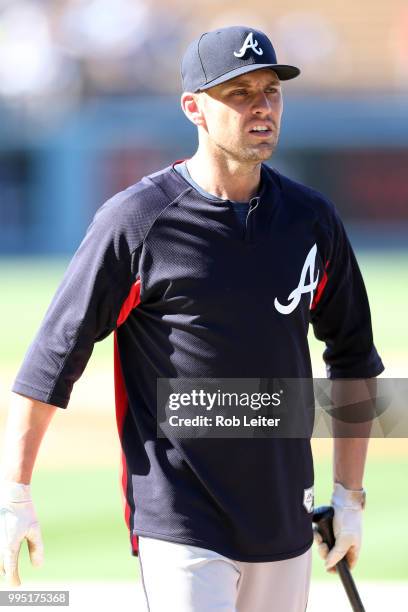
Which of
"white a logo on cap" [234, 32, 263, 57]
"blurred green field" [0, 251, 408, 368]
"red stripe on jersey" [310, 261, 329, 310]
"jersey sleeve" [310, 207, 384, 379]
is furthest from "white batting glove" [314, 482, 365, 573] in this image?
"blurred green field" [0, 251, 408, 368]

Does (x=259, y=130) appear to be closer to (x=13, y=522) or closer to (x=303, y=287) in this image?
(x=303, y=287)

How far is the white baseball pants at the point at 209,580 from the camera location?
304 centimetres

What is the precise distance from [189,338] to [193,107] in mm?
716

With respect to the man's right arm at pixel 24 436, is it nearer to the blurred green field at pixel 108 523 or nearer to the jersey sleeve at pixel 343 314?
the jersey sleeve at pixel 343 314

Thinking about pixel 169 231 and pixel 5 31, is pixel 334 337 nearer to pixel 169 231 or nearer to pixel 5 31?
pixel 169 231

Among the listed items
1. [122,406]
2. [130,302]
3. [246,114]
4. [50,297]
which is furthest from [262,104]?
[50,297]

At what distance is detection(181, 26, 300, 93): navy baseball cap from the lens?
10.5 ft

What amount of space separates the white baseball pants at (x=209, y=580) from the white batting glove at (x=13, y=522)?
318 mm

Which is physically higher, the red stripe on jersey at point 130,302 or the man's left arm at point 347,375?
the red stripe on jersey at point 130,302

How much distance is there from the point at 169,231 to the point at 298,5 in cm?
2723

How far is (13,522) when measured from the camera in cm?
314

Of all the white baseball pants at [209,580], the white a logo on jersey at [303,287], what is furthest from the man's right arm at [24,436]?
the white a logo on jersey at [303,287]

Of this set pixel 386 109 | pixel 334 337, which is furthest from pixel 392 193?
pixel 334 337

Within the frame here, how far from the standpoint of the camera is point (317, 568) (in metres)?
5.74
